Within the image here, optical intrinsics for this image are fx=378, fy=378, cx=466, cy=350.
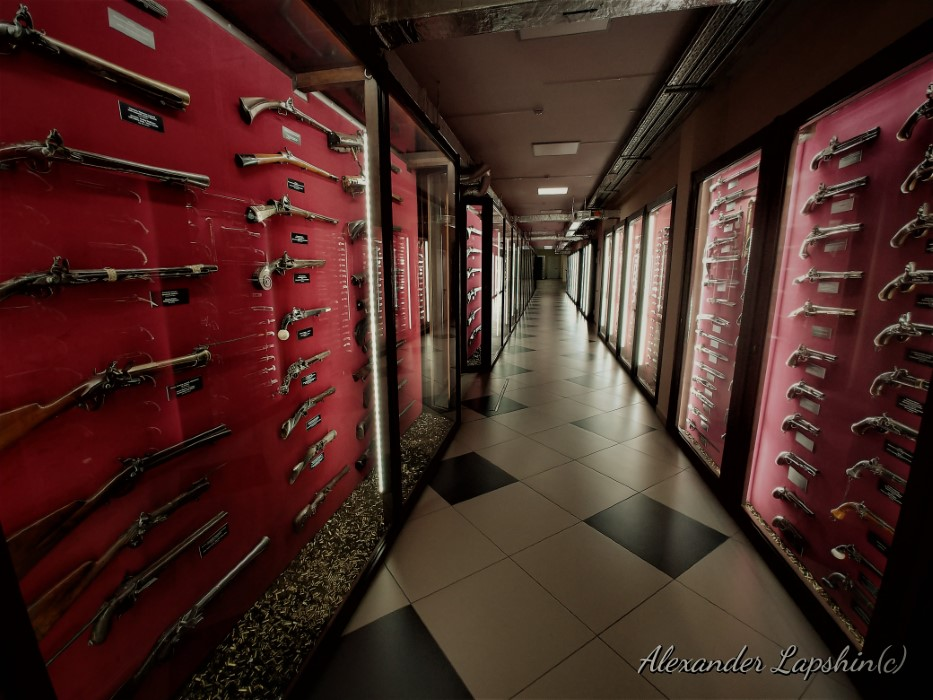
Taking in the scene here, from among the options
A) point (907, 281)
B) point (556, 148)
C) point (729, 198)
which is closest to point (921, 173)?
point (907, 281)

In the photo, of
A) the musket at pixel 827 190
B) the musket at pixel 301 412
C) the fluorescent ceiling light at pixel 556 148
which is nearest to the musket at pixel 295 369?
the musket at pixel 301 412

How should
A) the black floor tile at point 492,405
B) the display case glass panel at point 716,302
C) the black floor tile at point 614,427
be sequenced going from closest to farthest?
1. the display case glass panel at point 716,302
2. the black floor tile at point 614,427
3. the black floor tile at point 492,405

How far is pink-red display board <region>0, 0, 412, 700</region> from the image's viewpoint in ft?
2.94

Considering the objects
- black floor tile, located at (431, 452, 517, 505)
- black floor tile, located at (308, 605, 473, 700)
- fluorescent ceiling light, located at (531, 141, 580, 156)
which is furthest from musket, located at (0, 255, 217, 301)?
fluorescent ceiling light, located at (531, 141, 580, 156)

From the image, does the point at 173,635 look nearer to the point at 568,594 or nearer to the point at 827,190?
the point at 568,594

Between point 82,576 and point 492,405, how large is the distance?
363 cm

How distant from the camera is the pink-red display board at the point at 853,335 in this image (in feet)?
4.53

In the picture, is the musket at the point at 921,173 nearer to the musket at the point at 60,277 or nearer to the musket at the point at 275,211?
the musket at the point at 275,211

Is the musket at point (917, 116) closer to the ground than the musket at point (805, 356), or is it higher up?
higher up

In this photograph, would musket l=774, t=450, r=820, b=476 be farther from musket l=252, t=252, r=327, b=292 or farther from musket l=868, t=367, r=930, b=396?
musket l=252, t=252, r=327, b=292

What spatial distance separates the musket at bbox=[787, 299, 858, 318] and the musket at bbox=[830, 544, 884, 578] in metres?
0.99

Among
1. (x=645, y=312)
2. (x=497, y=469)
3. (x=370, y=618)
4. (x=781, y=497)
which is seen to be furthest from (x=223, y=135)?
(x=645, y=312)

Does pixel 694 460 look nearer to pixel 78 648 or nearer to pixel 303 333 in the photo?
pixel 303 333

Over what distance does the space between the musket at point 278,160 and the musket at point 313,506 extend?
162 cm
